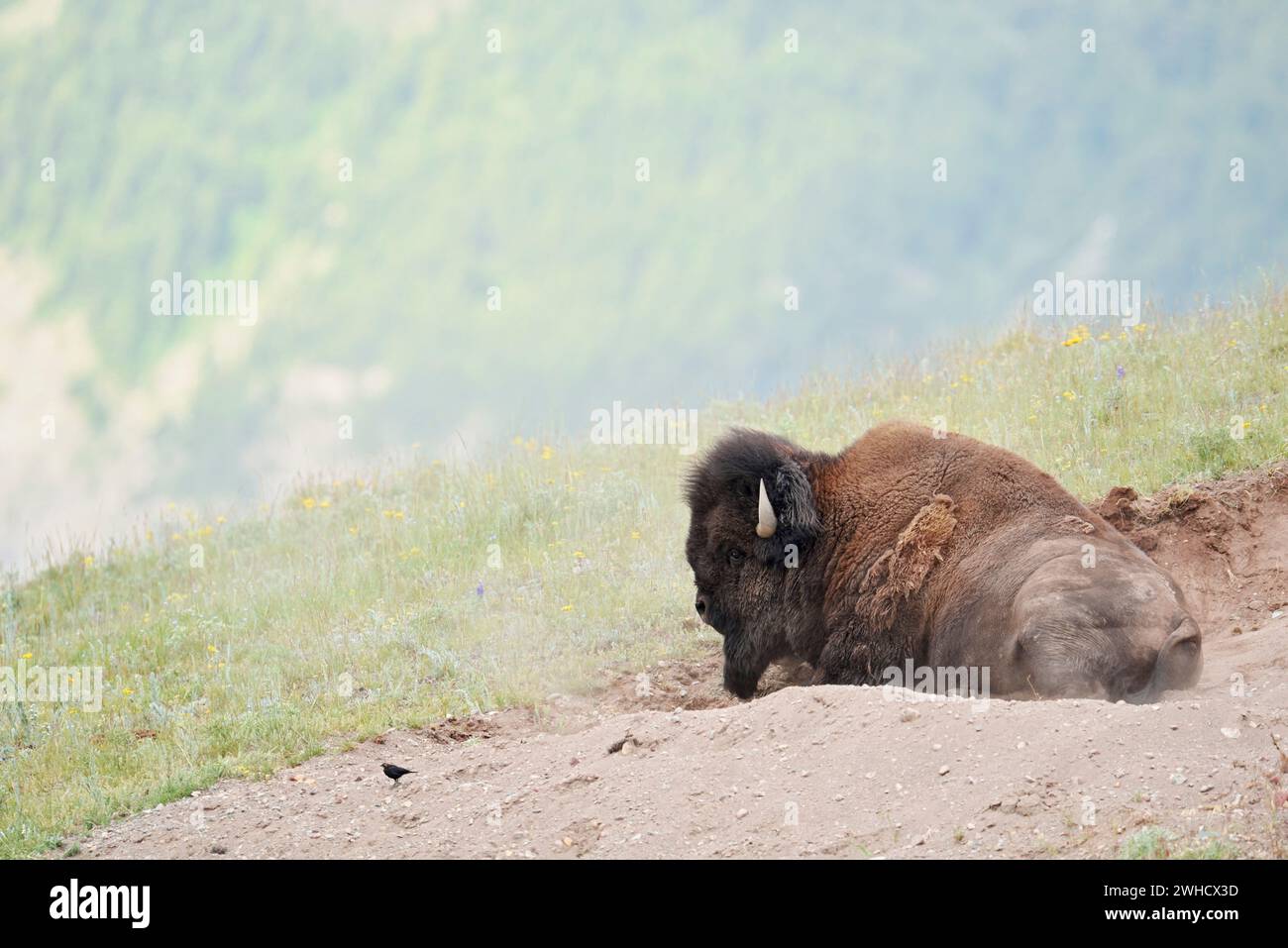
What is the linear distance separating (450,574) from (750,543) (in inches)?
152

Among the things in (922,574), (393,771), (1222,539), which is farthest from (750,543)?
(1222,539)

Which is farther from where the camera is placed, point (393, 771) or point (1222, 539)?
point (1222, 539)

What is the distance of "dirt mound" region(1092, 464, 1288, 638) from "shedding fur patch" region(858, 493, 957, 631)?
1.68m

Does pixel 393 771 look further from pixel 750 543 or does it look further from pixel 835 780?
pixel 835 780

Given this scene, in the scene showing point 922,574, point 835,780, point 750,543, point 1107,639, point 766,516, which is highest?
point 766,516

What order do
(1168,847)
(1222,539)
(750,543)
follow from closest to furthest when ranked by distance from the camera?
(1168,847)
(750,543)
(1222,539)

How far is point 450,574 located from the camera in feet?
35.4

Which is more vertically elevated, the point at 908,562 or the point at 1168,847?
the point at 908,562

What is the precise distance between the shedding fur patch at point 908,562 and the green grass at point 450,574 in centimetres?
214

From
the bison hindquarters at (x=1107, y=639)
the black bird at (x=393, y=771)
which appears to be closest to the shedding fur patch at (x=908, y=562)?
the bison hindquarters at (x=1107, y=639)

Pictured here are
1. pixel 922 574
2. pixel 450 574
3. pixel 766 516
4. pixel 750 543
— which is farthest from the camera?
pixel 450 574

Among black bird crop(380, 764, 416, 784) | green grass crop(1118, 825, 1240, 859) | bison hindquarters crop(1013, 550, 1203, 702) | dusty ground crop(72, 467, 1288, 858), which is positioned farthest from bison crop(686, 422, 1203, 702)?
black bird crop(380, 764, 416, 784)

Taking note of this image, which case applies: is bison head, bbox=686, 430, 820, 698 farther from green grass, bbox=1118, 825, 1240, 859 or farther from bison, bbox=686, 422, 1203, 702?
green grass, bbox=1118, 825, 1240, 859
